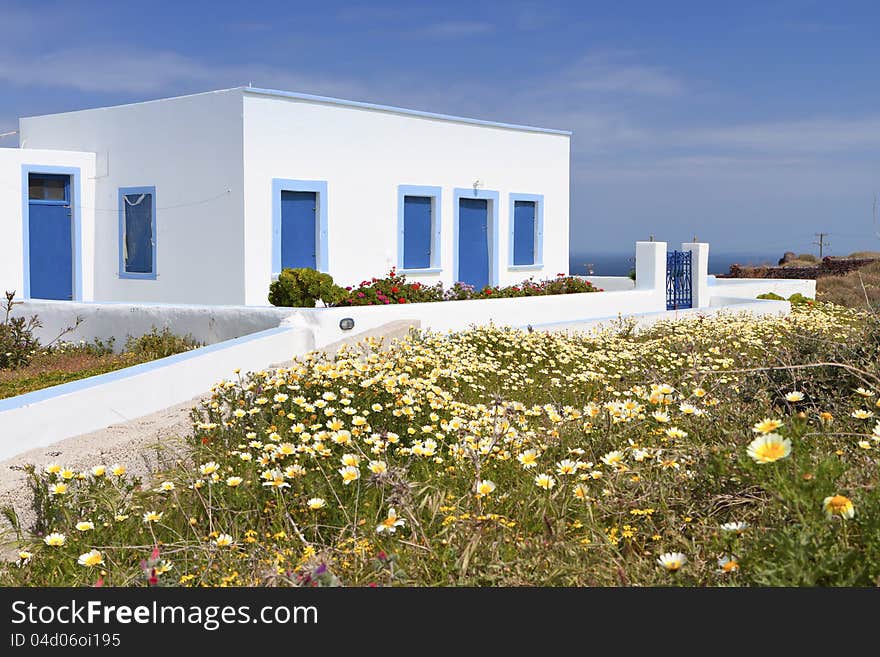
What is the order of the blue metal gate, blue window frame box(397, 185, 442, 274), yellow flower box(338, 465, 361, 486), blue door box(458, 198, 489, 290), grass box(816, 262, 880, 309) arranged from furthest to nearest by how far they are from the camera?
grass box(816, 262, 880, 309)
blue door box(458, 198, 489, 290)
the blue metal gate
blue window frame box(397, 185, 442, 274)
yellow flower box(338, 465, 361, 486)

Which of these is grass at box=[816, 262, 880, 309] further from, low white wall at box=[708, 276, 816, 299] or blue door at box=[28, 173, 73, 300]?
blue door at box=[28, 173, 73, 300]

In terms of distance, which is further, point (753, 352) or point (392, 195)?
point (392, 195)

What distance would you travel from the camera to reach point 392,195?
1628 centimetres

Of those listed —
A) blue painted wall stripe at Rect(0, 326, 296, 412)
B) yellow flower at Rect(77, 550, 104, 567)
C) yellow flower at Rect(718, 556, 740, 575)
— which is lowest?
yellow flower at Rect(77, 550, 104, 567)

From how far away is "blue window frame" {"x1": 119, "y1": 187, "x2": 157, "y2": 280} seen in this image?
Answer: 607 inches

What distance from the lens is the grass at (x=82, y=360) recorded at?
9455mm

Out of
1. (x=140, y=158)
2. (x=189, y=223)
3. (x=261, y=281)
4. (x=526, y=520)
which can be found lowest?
(x=526, y=520)

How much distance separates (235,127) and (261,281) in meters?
2.35

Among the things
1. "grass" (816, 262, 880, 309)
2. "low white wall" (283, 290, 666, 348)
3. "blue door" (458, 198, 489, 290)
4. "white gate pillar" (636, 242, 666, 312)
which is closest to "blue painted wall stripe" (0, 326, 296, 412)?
"low white wall" (283, 290, 666, 348)

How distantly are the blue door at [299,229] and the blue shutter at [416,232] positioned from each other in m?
2.05

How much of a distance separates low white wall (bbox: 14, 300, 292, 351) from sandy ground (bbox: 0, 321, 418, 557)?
3.01 m
